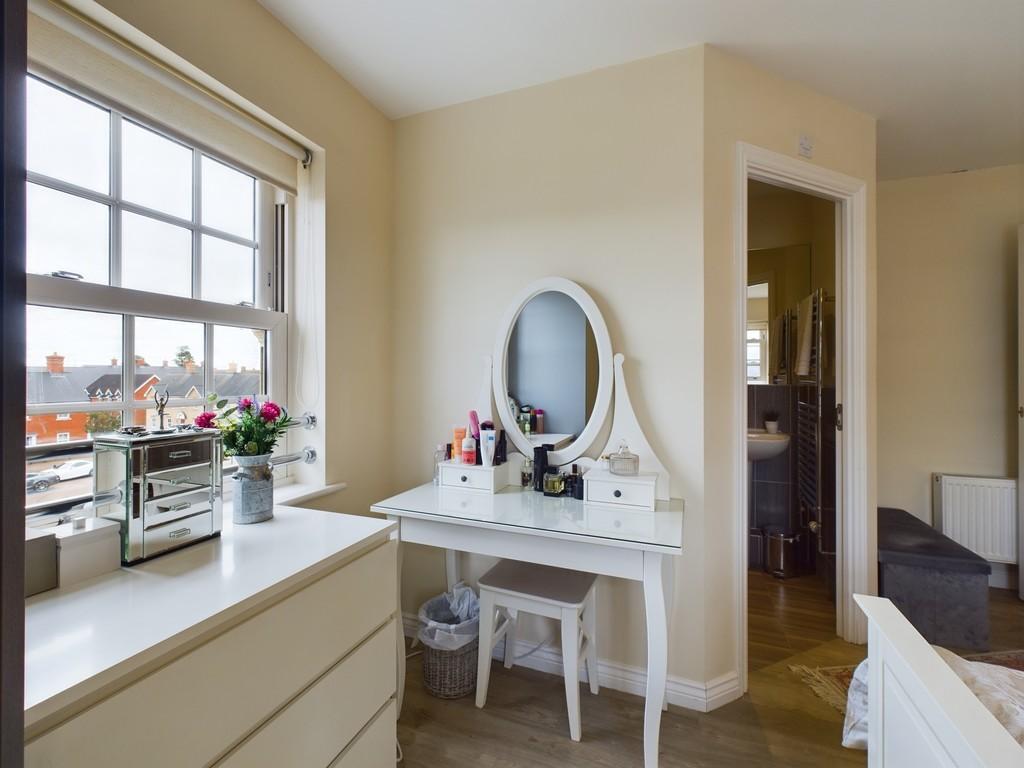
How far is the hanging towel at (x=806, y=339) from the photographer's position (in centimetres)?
280

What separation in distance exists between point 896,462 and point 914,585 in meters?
1.11

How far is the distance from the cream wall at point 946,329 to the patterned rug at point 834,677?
4.02 feet

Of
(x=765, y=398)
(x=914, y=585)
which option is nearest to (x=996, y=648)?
(x=914, y=585)

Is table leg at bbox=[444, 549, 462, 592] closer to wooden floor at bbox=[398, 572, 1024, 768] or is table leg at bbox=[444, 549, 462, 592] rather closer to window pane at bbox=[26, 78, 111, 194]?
wooden floor at bbox=[398, 572, 1024, 768]

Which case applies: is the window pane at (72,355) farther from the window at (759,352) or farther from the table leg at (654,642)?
the window at (759,352)

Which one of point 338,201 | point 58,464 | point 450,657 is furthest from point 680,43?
point 450,657

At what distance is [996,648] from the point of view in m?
2.25

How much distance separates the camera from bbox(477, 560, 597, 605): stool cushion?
5.58 feet

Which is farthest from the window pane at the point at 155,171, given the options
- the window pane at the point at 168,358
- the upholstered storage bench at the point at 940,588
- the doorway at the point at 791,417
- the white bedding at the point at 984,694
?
the upholstered storage bench at the point at 940,588

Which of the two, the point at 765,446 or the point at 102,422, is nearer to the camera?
the point at 102,422

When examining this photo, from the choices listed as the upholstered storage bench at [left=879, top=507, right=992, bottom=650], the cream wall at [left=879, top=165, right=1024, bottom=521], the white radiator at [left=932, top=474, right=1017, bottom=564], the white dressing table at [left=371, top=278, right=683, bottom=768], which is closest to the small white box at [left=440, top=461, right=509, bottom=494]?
the white dressing table at [left=371, top=278, right=683, bottom=768]

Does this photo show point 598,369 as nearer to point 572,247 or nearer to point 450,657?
point 572,247

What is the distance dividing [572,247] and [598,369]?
54 cm

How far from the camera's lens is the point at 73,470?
1265 millimetres
